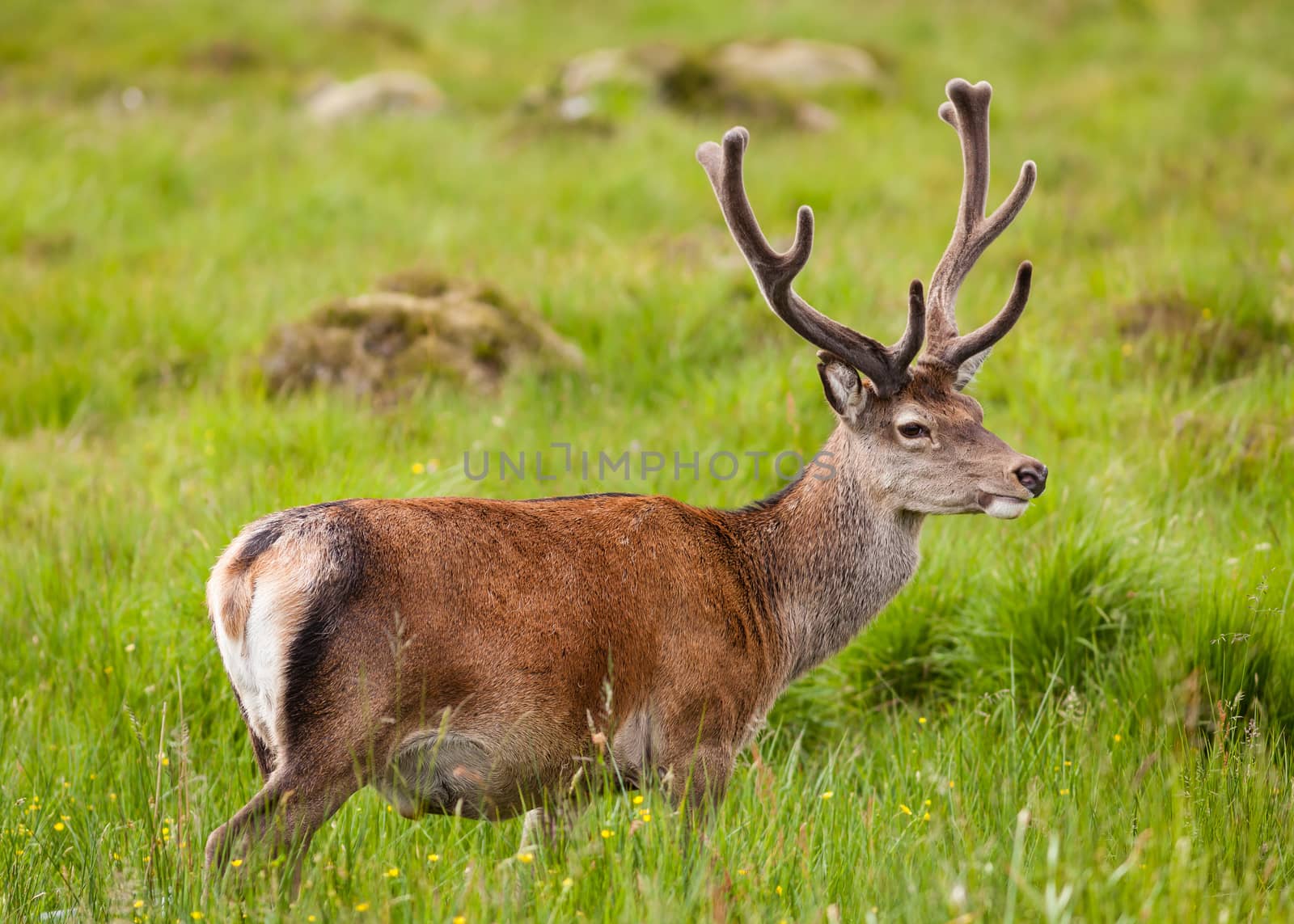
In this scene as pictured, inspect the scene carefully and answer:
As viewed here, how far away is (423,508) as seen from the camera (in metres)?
3.40

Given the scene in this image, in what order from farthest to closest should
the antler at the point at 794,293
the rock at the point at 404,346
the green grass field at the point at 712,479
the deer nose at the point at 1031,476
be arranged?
the rock at the point at 404,346 → the antler at the point at 794,293 → the deer nose at the point at 1031,476 → the green grass field at the point at 712,479

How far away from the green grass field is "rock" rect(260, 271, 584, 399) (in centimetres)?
17

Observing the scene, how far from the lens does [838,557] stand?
4.23m

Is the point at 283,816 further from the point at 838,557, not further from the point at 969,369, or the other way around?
the point at 969,369

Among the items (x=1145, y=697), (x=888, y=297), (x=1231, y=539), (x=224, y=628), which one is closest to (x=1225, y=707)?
(x=1145, y=697)

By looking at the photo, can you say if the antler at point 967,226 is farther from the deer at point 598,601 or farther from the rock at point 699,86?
the rock at point 699,86

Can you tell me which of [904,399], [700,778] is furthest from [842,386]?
[700,778]

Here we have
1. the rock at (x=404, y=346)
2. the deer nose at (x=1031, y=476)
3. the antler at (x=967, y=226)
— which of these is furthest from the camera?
the rock at (x=404, y=346)

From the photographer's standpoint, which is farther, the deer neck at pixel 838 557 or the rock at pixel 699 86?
the rock at pixel 699 86

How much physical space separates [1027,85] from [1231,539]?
11868mm

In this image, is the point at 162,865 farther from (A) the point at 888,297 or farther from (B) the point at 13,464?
(A) the point at 888,297

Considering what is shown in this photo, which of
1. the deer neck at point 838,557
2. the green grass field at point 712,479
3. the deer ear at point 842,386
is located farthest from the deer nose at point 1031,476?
the green grass field at point 712,479

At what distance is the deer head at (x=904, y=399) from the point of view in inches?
159

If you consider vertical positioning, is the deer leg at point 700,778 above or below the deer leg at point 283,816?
below
